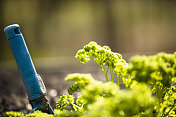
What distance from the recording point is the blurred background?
7.11 metres

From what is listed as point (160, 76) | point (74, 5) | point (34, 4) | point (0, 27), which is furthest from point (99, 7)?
point (160, 76)

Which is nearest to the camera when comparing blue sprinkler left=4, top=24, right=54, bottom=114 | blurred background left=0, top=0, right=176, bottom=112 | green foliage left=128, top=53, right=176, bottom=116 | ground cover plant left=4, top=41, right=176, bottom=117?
ground cover plant left=4, top=41, right=176, bottom=117

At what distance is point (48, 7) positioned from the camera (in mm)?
7363

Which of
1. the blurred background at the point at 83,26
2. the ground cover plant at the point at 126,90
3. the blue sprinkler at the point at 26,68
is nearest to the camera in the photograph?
the ground cover plant at the point at 126,90

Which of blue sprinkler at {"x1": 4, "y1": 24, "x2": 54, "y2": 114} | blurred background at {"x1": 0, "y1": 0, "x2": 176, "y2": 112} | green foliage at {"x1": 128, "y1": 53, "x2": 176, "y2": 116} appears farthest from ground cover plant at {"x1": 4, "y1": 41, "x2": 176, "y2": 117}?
blurred background at {"x1": 0, "y1": 0, "x2": 176, "y2": 112}

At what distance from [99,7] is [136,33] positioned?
4.96 ft

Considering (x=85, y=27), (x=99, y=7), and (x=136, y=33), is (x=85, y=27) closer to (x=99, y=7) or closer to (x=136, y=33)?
(x=99, y=7)

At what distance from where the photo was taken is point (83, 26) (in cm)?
749

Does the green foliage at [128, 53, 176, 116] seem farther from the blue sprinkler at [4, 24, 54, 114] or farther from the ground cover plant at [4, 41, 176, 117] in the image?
the blue sprinkler at [4, 24, 54, 114]

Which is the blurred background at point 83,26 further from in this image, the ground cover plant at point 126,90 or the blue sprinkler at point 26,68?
the ground cover plant at point 126,90

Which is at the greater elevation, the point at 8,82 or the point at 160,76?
the point at 160,76

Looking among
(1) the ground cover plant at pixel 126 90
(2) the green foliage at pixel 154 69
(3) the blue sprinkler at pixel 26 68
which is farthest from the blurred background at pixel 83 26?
(2) the green foliage at pixel 154 69

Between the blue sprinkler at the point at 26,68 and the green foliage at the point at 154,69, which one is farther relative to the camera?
the blue sprinkler at the point at 26,68

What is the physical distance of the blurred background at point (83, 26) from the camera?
7113 mm
